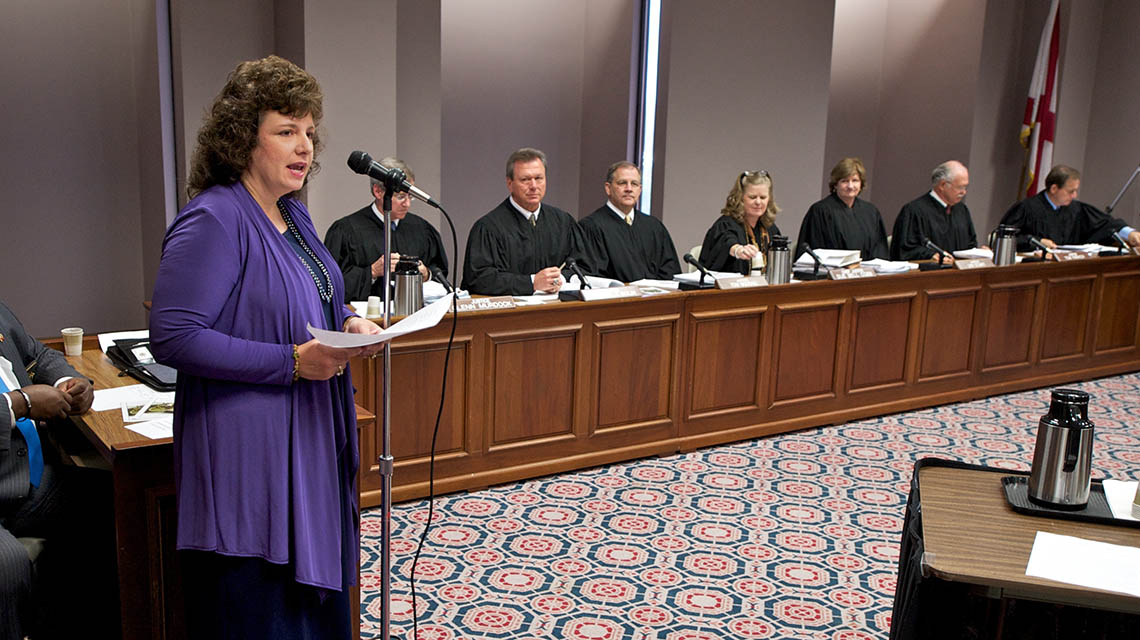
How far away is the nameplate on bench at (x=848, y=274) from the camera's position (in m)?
5.52

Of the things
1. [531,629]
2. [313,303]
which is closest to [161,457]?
[313,303]

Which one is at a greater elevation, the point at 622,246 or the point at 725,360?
the point at 622,246

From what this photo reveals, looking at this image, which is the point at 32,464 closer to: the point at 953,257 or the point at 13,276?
the point at 13,276

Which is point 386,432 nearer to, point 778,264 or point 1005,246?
point 778,264

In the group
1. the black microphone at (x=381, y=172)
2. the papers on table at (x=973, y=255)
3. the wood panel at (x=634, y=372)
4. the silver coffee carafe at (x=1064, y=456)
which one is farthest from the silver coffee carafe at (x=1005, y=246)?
the black microphone at (x=381, y=172)

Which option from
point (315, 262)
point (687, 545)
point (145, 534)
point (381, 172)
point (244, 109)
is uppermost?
point (244, 109)

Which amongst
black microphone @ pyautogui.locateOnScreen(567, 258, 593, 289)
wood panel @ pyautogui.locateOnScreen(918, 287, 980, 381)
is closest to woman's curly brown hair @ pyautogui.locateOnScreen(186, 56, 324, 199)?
black microphone @ pyautogui.locateOnScreen(567, 258, 593, 289)

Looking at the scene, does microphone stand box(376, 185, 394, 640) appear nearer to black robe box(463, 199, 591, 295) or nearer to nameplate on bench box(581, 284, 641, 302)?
nameplate on bench box(581, 284, 641, 302)

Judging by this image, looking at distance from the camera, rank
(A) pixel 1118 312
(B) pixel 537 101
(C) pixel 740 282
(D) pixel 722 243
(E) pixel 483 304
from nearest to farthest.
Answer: (E) pixel 483 304 → (C) pixel 740 282 → (D) pixel 722 243 → (A) pixel 1118 312 → (B) pixel 537 101

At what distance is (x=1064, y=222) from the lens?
7801 millimetres

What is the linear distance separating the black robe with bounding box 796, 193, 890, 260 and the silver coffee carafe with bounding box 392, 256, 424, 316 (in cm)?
344

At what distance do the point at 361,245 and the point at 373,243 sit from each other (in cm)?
7

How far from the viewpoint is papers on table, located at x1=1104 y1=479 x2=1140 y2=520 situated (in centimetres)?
243

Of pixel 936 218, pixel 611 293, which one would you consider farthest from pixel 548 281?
pixel 936 218
